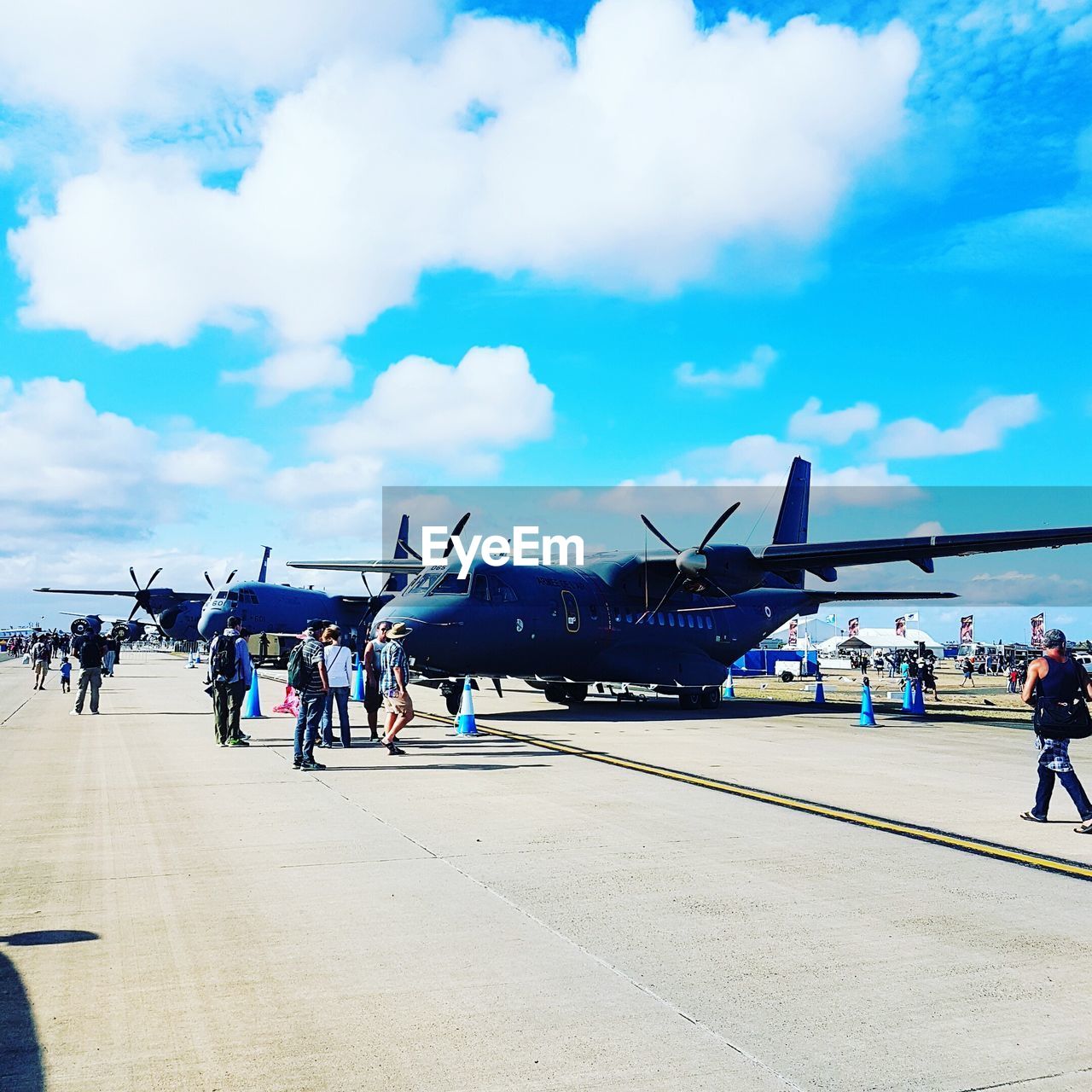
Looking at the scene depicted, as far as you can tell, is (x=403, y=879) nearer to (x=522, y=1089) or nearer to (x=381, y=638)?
(x=522, y=1089)

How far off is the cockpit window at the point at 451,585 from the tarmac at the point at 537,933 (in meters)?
7.28

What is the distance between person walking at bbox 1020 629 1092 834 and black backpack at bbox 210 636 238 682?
11.1m

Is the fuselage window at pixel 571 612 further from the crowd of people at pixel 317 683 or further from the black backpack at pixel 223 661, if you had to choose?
the black backpack at pixel 223 661

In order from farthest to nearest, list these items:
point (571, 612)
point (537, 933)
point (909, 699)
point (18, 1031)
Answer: point (909, 699) → point (571, 612) → point (537, 933) → point (18, 1031)

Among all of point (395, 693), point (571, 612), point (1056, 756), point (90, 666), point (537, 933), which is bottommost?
point (537, 933)

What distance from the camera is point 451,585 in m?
19.2

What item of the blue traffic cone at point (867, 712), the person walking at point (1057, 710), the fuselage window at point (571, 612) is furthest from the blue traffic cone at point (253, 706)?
the person walking at point (1057, 710)

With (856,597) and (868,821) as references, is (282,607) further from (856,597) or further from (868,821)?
(868,821)

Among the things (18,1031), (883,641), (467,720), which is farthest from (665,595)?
(883,641)

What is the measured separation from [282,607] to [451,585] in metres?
22.2

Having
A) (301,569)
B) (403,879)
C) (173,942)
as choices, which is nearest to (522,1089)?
(173,942)

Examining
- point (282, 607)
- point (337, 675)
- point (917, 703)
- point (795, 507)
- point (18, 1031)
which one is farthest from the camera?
point (282, 607)

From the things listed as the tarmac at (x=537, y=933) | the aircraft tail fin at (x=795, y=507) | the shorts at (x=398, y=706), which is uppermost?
the aircraft tail fin at (x=795, y=507)

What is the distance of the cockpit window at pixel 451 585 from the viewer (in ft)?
62.4
